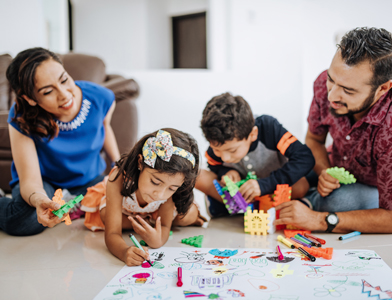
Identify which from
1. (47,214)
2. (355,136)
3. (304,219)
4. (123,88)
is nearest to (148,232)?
(47,214)

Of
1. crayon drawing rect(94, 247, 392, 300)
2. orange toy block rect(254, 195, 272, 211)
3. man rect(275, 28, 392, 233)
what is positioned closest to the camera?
crayon drawing rect(94, 247, 392, 300)

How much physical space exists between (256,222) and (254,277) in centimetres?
43

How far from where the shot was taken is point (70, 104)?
1404 mm

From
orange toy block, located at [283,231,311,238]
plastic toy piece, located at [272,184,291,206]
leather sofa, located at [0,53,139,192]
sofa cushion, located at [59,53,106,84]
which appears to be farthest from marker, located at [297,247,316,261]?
sofa cushion, located at [59,53,106,84]

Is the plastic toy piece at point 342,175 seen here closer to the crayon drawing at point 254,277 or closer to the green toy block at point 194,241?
the crayon drawing at point 254,277

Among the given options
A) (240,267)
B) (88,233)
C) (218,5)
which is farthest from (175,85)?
(240,267)

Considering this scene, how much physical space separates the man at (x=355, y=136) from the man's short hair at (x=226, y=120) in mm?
303

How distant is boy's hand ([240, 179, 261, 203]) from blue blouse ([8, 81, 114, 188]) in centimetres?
71

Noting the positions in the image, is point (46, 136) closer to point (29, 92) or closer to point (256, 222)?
point (29, 92)

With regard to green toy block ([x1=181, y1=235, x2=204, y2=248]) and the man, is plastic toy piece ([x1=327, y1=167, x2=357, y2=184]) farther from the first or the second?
green toy block ([x1=181, y1=235, x2=204, y2=248])

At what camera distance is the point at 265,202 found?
1.40 meters

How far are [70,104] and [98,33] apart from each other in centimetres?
352

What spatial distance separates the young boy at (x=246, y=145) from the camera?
51.7 inches

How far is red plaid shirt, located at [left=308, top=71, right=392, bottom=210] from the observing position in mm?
1142
